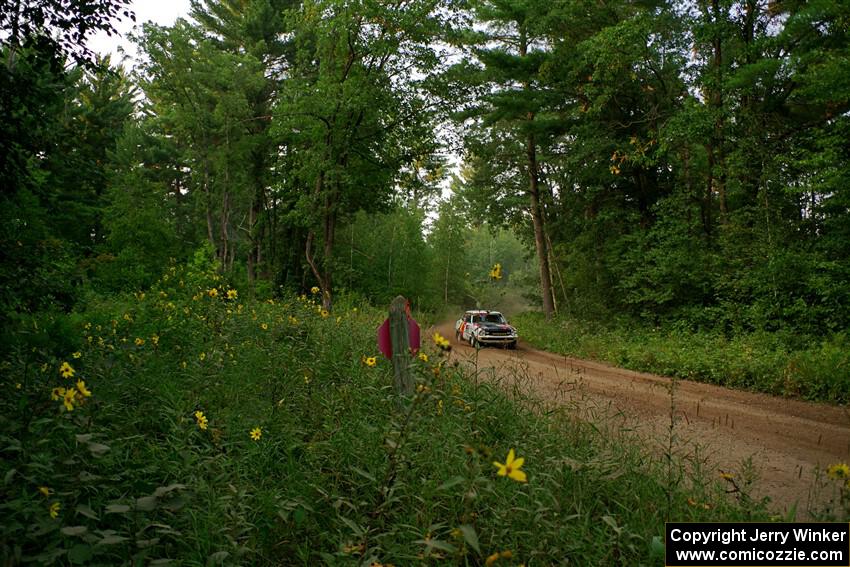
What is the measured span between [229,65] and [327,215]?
10773 millimetres

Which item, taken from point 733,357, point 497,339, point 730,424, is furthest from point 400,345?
point 497,339

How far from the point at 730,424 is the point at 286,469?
20.3ft

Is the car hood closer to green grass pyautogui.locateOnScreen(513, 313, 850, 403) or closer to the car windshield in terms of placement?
the car windshield

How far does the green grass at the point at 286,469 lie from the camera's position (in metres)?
2.64

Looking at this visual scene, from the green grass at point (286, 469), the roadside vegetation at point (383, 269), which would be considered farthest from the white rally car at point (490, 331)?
the green grass at point (286, 469)

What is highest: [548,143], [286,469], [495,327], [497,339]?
[548,143]

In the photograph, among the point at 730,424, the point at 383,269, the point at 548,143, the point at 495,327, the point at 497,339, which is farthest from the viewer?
the point at 383,269

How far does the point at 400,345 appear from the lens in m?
4.56

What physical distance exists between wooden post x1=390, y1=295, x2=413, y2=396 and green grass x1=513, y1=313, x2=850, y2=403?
720cm

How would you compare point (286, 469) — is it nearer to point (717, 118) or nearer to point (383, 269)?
point (717, 118)

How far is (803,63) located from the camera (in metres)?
12.0

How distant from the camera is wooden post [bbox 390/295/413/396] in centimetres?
453

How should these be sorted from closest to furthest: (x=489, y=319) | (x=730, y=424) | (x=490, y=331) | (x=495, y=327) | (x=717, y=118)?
(x=730, y=424)
(x=717, y=118)
(x=490, y=331)
(x=495, y=327)
(x=489, y=319)

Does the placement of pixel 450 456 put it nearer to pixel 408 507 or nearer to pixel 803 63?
pixel 408 507
